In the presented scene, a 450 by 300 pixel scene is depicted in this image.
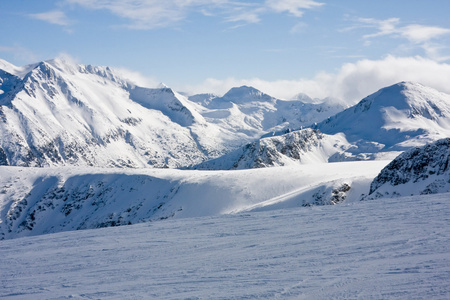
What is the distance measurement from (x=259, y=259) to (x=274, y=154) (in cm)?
14953

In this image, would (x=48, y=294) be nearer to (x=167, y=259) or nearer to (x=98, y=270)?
(x=98, y=270)

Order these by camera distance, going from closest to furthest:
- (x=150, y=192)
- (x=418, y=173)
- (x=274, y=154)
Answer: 1. (x=418, y=173)
2. (x=150, y=192)
3. (x=274, y=154)

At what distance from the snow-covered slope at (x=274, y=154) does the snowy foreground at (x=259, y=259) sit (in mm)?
131714

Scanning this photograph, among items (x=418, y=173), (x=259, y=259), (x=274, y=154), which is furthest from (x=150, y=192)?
(x=274, y=154)

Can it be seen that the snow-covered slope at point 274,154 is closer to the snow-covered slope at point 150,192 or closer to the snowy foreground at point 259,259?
the snow-covered slope at point 150,192

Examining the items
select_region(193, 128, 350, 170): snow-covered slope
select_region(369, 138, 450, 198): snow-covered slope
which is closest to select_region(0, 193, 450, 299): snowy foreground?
select_region(369, 138, 450, 198): snow-covered slope

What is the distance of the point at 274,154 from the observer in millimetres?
161250

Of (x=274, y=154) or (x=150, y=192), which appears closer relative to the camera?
(x=150, y=192)

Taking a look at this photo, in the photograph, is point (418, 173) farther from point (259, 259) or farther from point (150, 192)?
point (150, 192)

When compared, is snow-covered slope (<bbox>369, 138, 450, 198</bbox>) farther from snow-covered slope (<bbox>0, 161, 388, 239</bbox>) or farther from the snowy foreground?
the snowy foreground

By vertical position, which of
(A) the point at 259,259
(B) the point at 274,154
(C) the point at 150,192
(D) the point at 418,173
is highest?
(B) the point at 274,154

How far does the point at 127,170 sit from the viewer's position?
90.7 metres

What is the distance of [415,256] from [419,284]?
230 centimetres

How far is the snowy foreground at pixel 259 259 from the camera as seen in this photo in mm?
9789
